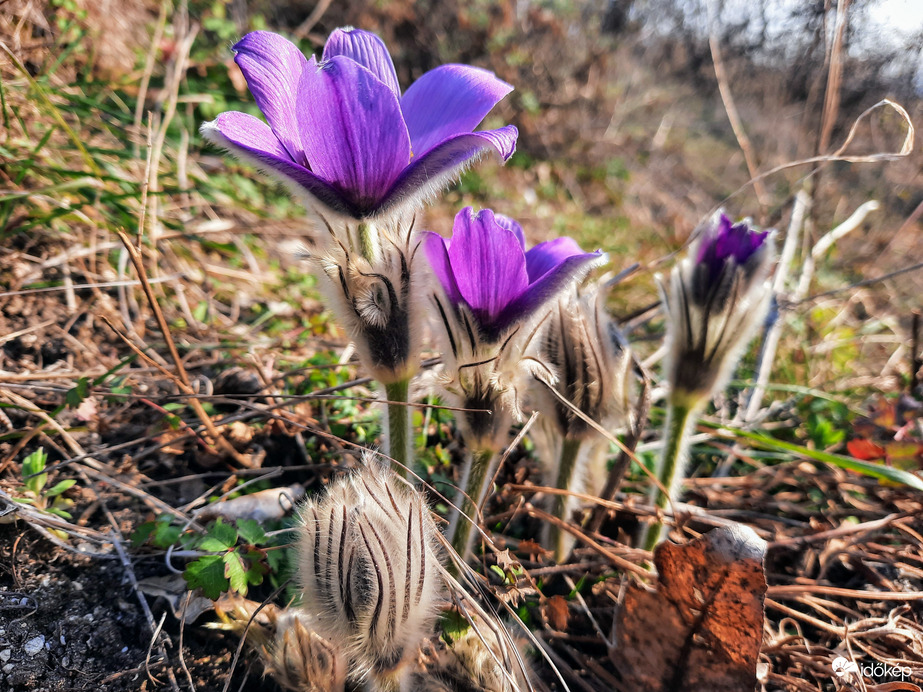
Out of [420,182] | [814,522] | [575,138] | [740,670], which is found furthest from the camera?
[575,138]

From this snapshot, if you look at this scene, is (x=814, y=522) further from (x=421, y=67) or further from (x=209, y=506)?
(x=421, y=67)

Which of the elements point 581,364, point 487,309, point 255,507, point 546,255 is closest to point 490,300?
point 487,309

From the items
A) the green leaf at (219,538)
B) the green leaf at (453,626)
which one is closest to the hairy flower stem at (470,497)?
the green leaf at (453,626)

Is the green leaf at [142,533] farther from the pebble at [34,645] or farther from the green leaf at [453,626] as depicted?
the green leaf at [453,626]

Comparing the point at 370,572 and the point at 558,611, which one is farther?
the point at 558,611

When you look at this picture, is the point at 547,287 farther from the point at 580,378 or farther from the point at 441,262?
the point at 580,378

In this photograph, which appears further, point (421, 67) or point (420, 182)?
point (421, 67)

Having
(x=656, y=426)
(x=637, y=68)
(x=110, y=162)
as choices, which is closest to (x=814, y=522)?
(x=656, y=426)
